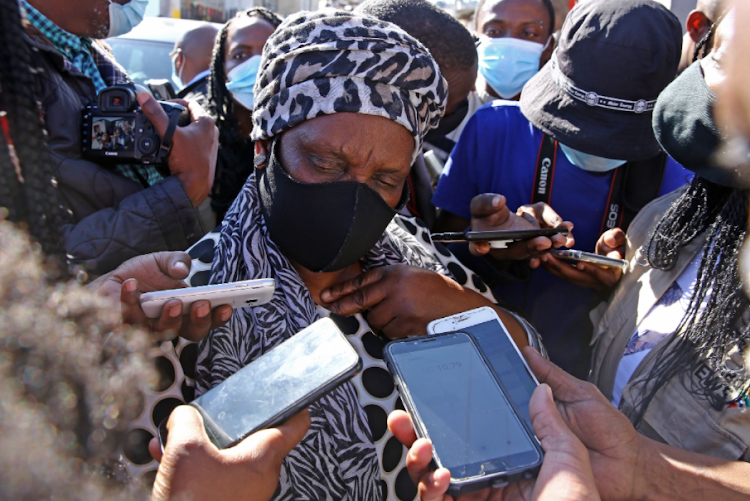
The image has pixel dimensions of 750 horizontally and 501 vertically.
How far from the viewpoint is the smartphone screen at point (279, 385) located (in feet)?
3.59

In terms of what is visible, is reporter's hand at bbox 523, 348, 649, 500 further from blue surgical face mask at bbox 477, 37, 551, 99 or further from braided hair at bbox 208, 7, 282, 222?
blue surgical face mask at bbox 477, 37, 551, 99

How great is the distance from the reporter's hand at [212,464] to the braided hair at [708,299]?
3.93 ft

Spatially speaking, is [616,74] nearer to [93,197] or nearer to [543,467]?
[543,467]

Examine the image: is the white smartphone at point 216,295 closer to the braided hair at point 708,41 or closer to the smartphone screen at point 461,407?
the smartphone screen at point 461,407

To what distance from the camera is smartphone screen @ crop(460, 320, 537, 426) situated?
143cm

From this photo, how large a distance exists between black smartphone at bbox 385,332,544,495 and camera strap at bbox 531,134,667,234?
1.23 metres

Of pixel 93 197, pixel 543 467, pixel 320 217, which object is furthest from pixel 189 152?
pixel 543 467

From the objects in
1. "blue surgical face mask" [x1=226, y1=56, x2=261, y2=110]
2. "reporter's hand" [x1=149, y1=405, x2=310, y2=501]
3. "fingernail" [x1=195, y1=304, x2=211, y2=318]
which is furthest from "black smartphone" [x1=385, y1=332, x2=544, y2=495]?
"blue surgical face mask" [x1=226, y1=56, x2=261, y2=110]

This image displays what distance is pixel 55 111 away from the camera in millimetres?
1671

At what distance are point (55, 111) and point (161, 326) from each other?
87cm

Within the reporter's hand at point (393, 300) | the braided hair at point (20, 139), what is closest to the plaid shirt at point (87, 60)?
the braided hair at point (20, 139)

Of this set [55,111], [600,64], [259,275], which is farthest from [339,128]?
[600,64]

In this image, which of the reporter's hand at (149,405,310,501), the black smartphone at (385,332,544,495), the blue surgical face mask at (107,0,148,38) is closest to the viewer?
the reporter's hand at (149,405,310,501)

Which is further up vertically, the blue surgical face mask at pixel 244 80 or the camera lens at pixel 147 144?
the camera lens at pixel 147 144
